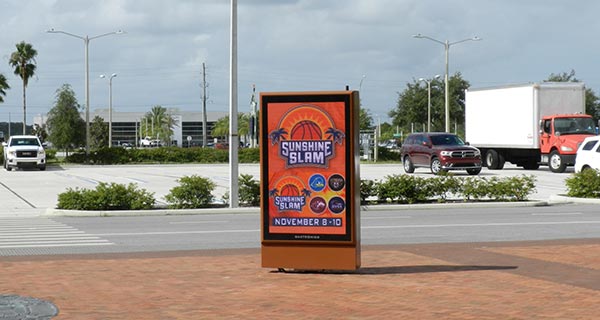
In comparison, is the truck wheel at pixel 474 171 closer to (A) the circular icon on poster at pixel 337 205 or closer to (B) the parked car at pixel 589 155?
(B) the parked car at pixel 589 155

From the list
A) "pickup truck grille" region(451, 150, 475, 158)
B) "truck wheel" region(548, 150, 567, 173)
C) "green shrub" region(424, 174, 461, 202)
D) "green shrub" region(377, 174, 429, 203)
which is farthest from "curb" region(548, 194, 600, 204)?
"truck wheel" region(548, 150, 567, 173)

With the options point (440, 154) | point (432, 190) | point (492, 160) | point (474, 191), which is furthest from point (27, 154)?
point (474, 191)

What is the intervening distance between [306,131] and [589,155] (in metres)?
23.1

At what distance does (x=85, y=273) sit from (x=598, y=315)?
6414 millimetres

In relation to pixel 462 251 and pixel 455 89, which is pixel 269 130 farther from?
pixel 455 89

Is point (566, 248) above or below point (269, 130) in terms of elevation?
below

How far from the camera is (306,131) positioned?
40.7 feet

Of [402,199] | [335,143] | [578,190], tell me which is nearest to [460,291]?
[335,143]

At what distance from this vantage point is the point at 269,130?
12.6 metres

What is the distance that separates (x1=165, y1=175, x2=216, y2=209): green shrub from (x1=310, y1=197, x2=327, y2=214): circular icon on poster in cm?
1264

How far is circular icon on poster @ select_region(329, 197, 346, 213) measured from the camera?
485 inches

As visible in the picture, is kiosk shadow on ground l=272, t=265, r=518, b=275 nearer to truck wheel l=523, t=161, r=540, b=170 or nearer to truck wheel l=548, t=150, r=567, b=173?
truck wheel l=548, t=150, r=567, b=173

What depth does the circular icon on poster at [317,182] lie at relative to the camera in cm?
1240

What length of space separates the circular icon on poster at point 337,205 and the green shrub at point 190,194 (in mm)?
12773
